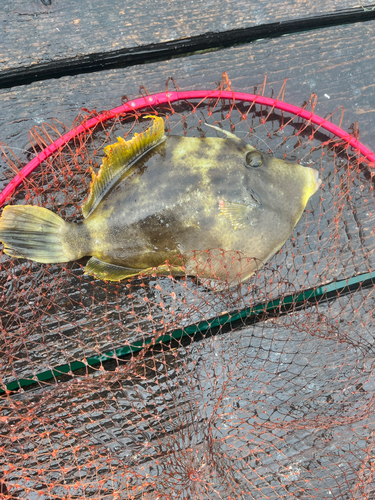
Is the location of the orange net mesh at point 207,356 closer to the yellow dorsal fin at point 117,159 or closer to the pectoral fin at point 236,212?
the yellow dorsal fin at point 117,159

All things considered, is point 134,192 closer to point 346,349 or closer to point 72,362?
point 72,362

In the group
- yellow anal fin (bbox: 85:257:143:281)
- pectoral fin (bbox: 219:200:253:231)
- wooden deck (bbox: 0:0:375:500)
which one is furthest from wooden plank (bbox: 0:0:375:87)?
yellow anal fin (bbox: 85:257:143:281)

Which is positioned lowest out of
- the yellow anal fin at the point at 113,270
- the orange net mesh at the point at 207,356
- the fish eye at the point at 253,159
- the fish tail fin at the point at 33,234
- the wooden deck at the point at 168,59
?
the orange net mesh at the point at 207,356

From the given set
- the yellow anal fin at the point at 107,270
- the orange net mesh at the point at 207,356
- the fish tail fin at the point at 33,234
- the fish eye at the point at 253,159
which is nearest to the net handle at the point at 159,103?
the orange net mesh at the point at 207,356

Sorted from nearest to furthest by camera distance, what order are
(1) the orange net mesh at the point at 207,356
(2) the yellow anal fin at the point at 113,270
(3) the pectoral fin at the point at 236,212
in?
(3) the pectoral fin at the point at 236,212 < (2) the yellow anal fin at the point at 113,270 < (1) the orange net mesh at the point at 207,356

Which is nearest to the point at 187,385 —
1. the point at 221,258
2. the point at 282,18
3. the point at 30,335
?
the point at 221,258

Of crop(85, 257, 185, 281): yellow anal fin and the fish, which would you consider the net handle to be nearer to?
the fish

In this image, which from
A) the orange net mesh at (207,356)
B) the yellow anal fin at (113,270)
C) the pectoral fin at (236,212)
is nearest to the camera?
the pectoral fin at (236,212)
